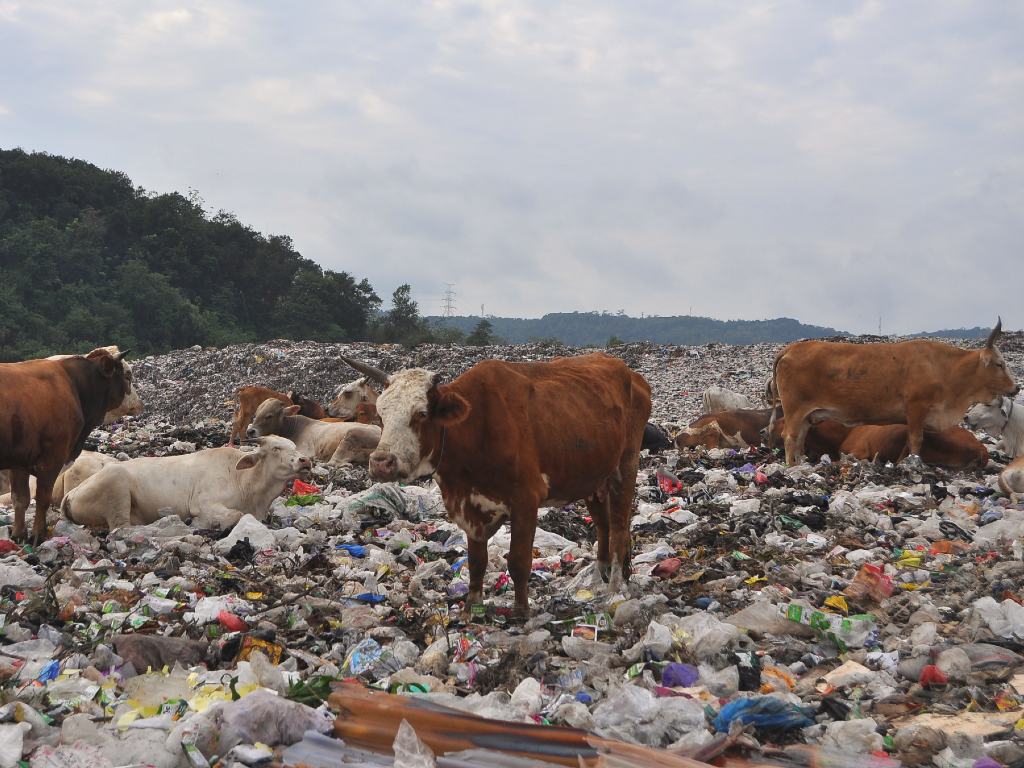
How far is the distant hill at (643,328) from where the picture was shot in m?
89.4

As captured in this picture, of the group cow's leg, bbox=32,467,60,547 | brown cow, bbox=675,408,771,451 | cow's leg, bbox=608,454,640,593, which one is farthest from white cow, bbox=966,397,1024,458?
cow's leg, bbox=32,467,60,547

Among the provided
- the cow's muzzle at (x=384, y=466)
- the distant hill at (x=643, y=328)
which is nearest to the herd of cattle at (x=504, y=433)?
the cow's muzzle at (x=384, y=466)

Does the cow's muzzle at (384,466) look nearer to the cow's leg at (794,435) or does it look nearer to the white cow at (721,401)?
the cow's leg at (794,435)

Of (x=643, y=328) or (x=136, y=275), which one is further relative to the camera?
(x=643, y=328)

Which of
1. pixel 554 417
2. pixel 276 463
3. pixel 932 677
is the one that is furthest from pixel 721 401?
pixel 932 677

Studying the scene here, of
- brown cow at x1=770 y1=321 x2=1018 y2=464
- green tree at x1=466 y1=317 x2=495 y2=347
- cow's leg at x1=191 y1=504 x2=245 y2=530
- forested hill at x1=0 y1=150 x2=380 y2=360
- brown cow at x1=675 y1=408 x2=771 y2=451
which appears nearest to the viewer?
cow's leg at x1=191 y1=504 x2=245 y2=530

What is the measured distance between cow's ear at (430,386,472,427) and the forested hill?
33.3 m

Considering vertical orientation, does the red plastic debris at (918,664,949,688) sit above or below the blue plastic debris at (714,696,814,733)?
above

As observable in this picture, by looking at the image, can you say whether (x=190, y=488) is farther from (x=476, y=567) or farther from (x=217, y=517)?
(x=476, y=567)

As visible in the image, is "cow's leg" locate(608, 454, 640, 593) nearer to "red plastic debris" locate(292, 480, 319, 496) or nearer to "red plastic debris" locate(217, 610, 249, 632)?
"red plastic debris" locate(217, 610, 249, 632)

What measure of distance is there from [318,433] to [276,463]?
4777mm

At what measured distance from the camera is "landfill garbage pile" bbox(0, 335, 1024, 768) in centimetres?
351

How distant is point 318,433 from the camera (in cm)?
1354

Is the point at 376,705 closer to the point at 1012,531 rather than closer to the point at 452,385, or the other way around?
the point at 452,385
